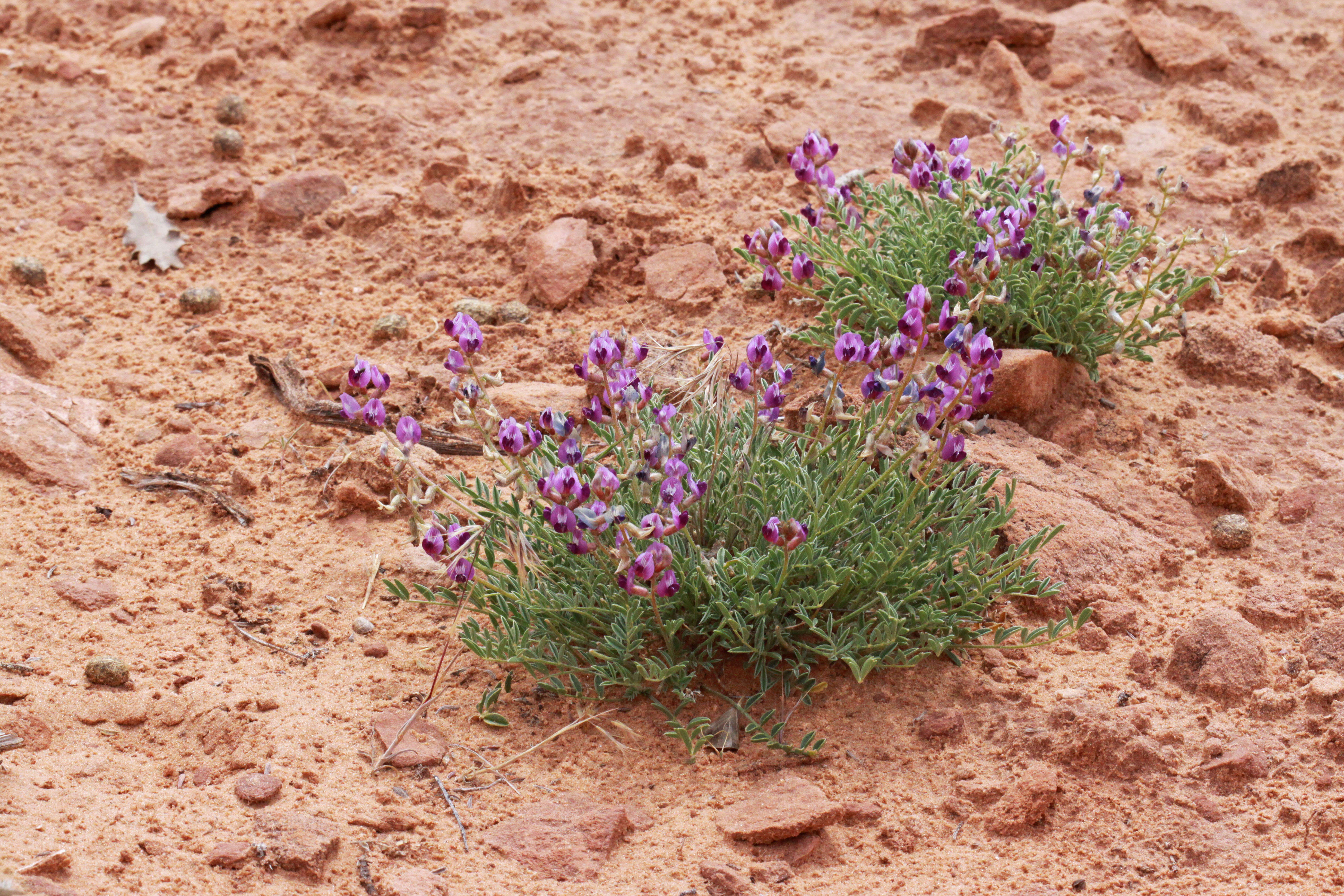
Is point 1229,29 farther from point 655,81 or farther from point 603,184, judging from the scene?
point 603,184

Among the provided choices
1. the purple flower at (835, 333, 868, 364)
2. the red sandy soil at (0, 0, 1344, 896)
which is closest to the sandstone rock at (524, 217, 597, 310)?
the red sandy soil at (0, 0, 1344, 896)

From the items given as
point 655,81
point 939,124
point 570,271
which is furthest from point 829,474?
point 655,81

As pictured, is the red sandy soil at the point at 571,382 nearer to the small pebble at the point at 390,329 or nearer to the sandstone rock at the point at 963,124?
the small pebble at the point at 390,329

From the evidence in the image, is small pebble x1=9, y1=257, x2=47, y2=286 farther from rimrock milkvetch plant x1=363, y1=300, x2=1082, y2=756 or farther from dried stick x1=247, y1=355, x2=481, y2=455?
rimrock milkvetch plant x1=363, y1=300, x2=1082, y2=756

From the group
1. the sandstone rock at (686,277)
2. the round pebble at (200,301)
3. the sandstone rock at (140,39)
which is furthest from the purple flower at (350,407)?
the sandstone rock at (140,39)

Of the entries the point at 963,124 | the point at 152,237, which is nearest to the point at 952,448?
the point at 963,124

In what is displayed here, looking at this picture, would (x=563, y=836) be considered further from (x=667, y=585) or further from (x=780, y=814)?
(x=667, y=585)

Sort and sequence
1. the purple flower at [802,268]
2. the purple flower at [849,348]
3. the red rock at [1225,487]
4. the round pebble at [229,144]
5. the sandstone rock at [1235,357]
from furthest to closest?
1. the round pebble at [229,144]
2. the sandstone rock at [1235,357]
3. the red rock at [1225,487]
4. the purple flower at [802,268]
5. the purple flower at [849,348]
